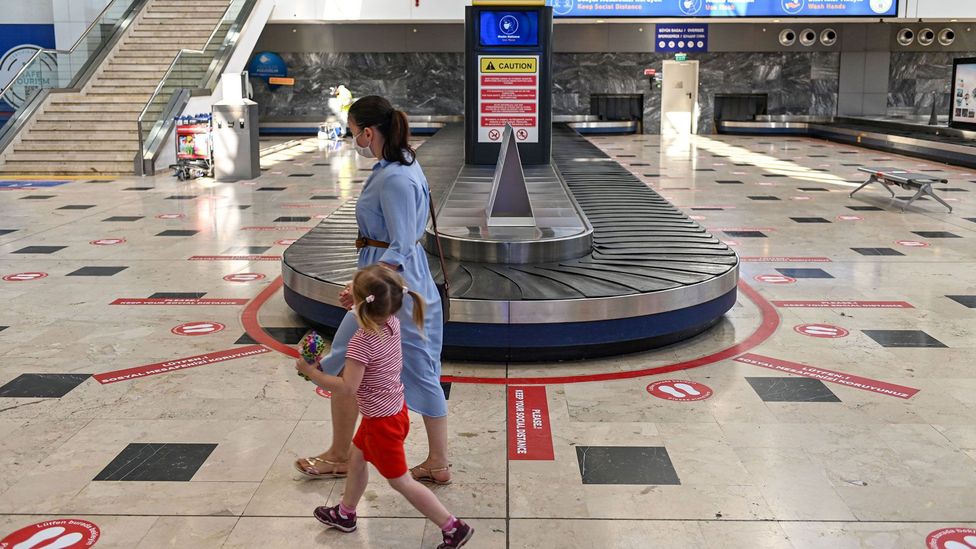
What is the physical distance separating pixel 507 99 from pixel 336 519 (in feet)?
31.6

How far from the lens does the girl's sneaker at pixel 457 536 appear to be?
122 inches

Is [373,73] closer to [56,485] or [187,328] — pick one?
[187,328]

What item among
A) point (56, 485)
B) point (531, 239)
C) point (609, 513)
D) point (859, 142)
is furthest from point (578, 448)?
point (859, 142)

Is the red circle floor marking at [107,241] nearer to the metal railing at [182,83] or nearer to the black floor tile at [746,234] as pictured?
the black floor tile at [746,234]

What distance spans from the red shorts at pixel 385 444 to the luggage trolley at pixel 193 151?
1270cm

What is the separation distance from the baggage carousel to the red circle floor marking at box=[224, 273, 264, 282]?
0.60m

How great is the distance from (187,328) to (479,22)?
7.18 meters

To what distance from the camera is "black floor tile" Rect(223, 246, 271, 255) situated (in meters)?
8.71

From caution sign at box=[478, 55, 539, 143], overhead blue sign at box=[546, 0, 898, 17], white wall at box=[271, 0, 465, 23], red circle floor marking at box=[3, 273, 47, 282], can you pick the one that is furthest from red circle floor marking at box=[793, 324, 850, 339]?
white wall at box=[271, 0, 465, 23]

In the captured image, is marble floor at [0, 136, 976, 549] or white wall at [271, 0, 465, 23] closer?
marble floor at [0, 136, 976, 549]

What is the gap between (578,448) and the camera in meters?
4.05

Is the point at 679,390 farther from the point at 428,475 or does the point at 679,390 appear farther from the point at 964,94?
the point at 964,94

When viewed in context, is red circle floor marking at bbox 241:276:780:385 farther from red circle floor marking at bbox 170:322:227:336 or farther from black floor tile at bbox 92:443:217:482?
black floor tile at bbox 92:443:217:482

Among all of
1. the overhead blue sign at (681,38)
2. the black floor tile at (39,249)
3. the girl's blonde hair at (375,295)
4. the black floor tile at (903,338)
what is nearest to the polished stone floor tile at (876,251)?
the black floor tile at (903,338)
